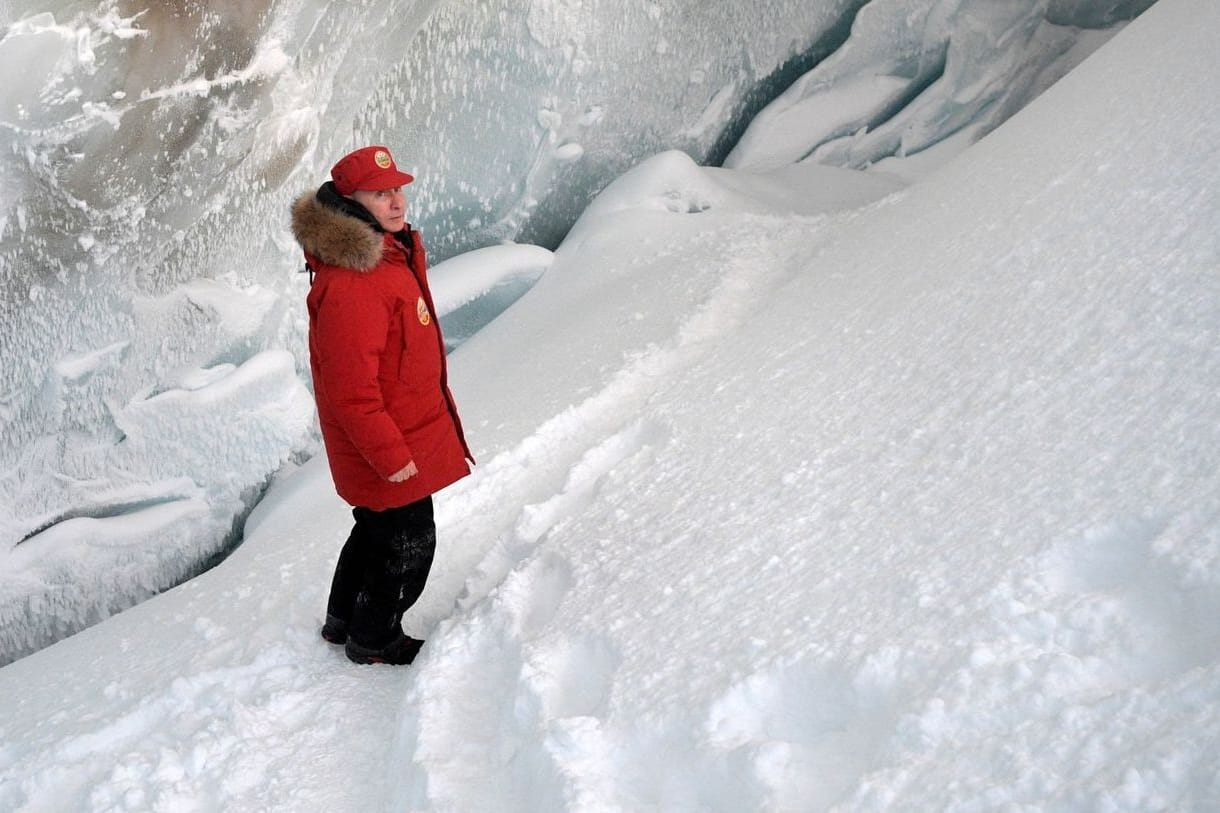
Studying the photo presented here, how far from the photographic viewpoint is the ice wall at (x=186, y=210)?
10.6 feet

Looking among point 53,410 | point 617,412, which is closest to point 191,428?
point 53,410

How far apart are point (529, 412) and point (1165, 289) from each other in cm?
167

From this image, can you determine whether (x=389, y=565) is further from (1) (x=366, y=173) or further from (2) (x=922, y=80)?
(2) (x=922, y=80)

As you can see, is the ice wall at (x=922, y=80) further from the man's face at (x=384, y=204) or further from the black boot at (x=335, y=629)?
the black boot at (x=335, y=629)

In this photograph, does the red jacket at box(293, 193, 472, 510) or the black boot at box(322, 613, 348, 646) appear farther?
the black boot at box(322, 613, 348, 646)

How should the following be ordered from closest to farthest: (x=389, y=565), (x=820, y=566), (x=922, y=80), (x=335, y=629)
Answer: (x=820, y=566)
(x=389, y=565)
(x=335, y=629)
(x=922, y=80)

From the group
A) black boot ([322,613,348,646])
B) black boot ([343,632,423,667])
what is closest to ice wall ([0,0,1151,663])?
black boot ([322,613,348,646])

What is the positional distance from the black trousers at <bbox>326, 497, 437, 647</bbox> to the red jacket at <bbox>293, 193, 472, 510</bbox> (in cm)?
6

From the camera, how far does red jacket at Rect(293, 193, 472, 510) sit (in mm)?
1924

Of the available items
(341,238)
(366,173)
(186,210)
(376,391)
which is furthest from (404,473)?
(186,210)

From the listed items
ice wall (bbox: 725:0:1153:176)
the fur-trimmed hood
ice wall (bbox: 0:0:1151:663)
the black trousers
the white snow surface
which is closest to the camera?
the white snow surface

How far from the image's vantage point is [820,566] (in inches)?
66.6

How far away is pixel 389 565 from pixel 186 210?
6.26 ft

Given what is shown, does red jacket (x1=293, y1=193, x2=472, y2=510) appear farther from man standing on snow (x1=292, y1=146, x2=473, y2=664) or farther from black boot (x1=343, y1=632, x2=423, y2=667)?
black boot (x1=343, y1=632, x2=423, y2=667)
